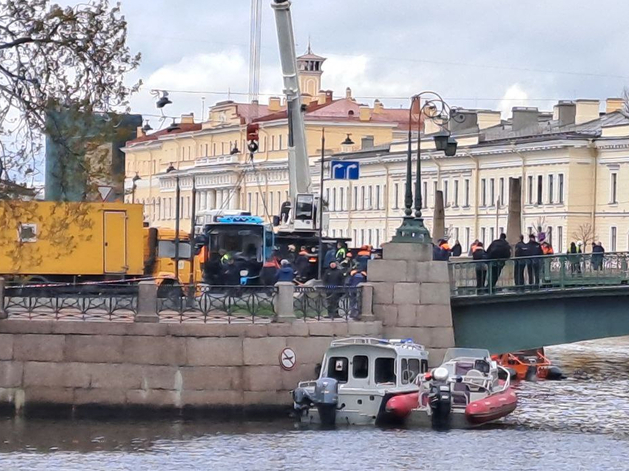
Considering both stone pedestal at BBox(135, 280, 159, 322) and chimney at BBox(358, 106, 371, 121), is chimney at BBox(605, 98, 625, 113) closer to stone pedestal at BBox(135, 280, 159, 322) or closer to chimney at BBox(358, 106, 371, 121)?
chimney at BBox(358, 106, 371, 121)

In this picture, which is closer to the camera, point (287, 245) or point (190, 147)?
point (287, 245)

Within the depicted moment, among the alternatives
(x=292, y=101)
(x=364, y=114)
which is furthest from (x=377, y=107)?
(x=292, y=101)

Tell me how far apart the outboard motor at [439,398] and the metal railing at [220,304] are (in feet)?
9.78

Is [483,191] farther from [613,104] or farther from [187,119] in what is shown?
[187,119]

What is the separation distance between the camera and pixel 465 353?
33875mm

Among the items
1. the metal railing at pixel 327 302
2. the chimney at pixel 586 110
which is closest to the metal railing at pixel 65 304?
the metal railing at pixel 327 302

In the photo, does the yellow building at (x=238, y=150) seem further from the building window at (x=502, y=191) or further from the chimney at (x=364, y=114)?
the building window at (x=502, y=191)

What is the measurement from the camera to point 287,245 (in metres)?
48.8

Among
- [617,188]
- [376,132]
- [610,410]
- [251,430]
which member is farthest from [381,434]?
[376,132]

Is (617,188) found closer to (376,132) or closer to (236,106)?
(376,132)

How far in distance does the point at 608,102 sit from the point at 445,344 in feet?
203

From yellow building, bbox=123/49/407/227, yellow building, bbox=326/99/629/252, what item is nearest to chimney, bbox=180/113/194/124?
yellow building, bbox=123/49/407/227

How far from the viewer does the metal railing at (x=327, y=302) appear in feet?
109

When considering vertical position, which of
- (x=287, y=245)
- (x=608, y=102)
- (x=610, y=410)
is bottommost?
(x=610, y=410)
